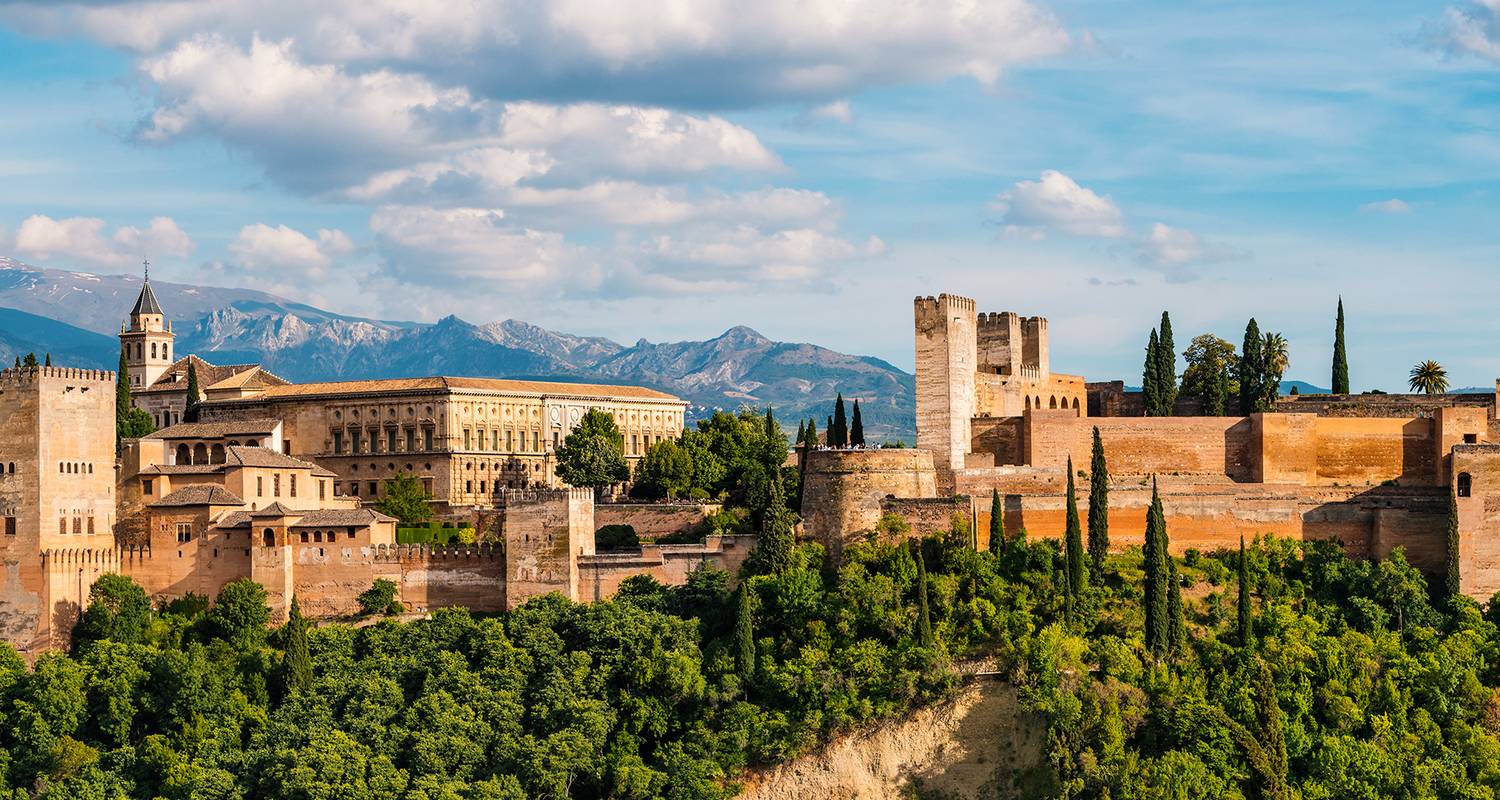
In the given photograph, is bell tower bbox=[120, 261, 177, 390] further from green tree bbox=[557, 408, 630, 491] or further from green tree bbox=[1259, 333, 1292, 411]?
green tree bbox=[1259, 333, 1292, 411]

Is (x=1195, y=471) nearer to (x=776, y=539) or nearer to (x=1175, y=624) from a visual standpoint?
(x=1175, y=624)

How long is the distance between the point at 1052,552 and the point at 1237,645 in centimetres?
580

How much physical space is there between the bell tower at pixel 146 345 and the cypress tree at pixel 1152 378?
156 ft

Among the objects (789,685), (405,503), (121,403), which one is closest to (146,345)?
(121,403)

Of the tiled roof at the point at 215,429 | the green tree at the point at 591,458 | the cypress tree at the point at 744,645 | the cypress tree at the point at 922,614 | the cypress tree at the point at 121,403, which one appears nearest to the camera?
the cypress tree at the point at 922,614

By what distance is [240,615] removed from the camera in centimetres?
5741

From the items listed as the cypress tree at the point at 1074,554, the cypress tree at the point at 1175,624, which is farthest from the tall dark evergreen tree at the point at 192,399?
the cypress tree at the point at 1175,624

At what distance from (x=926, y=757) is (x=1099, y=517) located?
883cm

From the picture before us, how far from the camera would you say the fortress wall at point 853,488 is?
56656 mm

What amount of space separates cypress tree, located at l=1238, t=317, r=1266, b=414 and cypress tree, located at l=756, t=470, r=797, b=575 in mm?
21026

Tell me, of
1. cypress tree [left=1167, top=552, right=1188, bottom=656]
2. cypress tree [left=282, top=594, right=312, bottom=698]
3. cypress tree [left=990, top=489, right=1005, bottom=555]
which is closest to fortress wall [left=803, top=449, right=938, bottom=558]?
cypress tree [left=990, top=489, right=1005, bottom=555]

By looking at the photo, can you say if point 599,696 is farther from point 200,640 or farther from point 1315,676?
point 1315,676

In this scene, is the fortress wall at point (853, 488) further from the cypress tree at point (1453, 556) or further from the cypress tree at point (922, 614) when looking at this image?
the cypress tree at point (1453, 556)

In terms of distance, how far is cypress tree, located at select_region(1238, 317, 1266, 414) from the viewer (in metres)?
68.9
